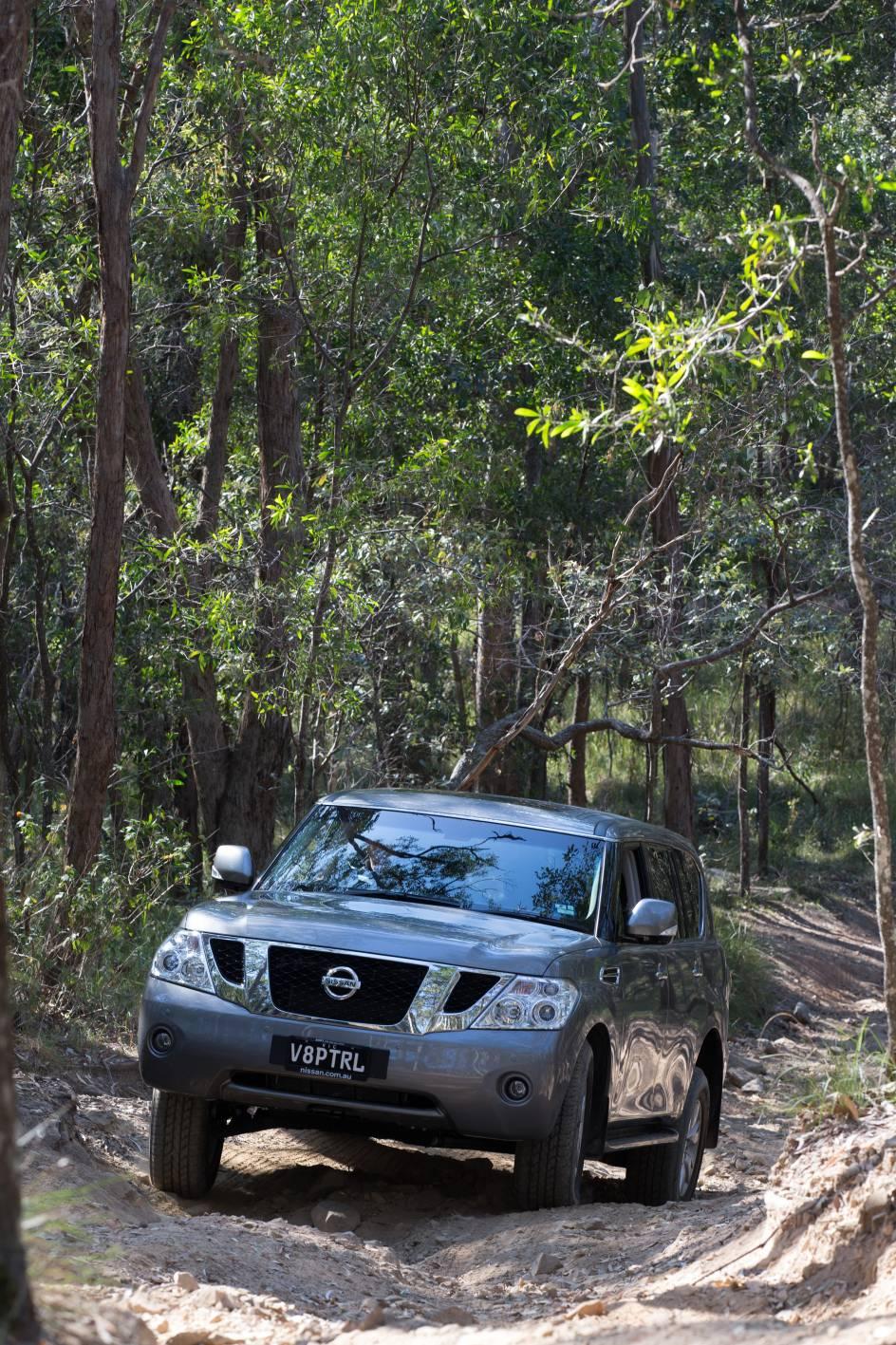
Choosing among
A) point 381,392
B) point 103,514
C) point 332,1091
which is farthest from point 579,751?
point 332,1091

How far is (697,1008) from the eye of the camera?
854 centimetres

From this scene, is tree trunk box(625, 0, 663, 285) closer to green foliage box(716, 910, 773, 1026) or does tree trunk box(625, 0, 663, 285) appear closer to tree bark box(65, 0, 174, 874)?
green foliage box(716, 910, 773, 1026)

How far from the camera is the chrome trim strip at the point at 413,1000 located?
653 cm

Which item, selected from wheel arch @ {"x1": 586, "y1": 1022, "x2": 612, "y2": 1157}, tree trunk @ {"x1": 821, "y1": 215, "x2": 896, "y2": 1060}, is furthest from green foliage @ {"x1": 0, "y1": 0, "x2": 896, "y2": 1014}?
wheel arch @ {"x1": 586, "y1": 1022, "x2": 612, "y2": 1157}

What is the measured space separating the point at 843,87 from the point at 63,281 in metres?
10.6

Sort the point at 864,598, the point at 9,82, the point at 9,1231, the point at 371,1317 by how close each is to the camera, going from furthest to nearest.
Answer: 1. the point at 9,82
2. the point at 864,598
3. the point at 371,1317
4. the point at 9,1231

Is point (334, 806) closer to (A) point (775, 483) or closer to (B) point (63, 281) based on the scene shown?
(B) point (63, 281)

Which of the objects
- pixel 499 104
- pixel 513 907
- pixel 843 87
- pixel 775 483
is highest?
pixel 843 87

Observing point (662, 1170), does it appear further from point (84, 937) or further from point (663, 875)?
point (84, 937)

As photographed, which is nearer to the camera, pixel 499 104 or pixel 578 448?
pixel 499 104

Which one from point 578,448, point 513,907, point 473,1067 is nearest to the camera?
point 473,1067

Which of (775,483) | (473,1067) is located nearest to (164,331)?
(775,483)

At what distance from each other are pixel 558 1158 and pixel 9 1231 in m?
4.02

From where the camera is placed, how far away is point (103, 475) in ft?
39.0
